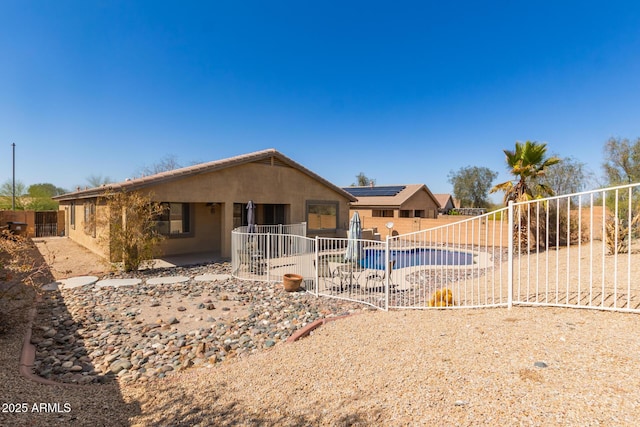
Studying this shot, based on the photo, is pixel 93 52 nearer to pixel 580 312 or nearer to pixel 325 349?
pixel 325 349

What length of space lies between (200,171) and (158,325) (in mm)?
8677

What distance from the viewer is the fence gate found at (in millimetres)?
25078

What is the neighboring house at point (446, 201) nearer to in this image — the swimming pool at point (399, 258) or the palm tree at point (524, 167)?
the palm tree at point (524, 167)

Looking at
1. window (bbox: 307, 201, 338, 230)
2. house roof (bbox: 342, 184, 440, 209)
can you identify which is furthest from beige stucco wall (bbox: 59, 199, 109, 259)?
house roof (bbox: 342, 184, 440, 209)

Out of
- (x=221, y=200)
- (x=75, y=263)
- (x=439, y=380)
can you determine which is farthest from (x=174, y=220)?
(x=439, y=380)

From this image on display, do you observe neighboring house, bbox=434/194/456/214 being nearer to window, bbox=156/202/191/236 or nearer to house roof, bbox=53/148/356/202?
house roof, bbox=53/148/356/202

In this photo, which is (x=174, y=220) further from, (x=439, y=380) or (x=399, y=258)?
(x=439, y=380)

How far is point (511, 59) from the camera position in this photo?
17.3 m

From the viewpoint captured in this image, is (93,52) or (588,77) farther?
(588,77)

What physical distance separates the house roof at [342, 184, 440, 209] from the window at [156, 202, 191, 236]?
654 inches

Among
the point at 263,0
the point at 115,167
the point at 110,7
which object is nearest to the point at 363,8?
the point at 263,0

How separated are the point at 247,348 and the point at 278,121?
24.8 metres

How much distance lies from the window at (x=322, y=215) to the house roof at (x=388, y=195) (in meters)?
8.54

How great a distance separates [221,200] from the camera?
14859 mm
